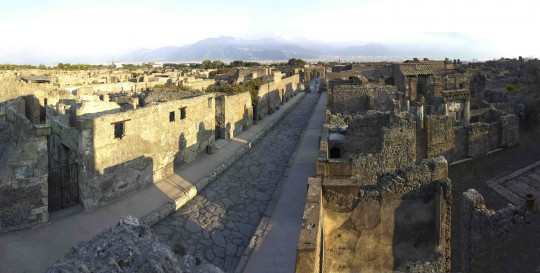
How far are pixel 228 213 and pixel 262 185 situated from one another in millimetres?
2798

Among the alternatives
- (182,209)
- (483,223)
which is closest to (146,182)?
(182,209)

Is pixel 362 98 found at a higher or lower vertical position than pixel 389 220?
higher

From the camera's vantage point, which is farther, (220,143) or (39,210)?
(220,143)

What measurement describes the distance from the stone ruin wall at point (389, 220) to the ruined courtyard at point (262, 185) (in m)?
0.02

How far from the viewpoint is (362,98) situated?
2262 cm

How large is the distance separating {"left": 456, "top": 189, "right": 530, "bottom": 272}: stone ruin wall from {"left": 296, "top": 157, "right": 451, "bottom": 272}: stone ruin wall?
1.37ft

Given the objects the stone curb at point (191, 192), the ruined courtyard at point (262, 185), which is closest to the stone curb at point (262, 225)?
the ruined courtyard at point (262, 185)

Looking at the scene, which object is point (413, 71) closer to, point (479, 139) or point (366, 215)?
point (479, 139)

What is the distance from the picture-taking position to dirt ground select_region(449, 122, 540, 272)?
4.65 meters

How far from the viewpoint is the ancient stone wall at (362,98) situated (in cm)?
2194

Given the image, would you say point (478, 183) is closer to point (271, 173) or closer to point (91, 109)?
point (271, 173)

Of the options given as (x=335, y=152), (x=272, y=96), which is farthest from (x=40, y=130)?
(x=272, y=96)

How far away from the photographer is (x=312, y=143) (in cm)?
2180

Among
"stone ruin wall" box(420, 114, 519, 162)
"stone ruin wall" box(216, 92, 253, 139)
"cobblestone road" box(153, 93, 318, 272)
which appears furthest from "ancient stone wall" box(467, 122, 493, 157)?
"stone ruin wall" box(216, 92, 253, 139)
